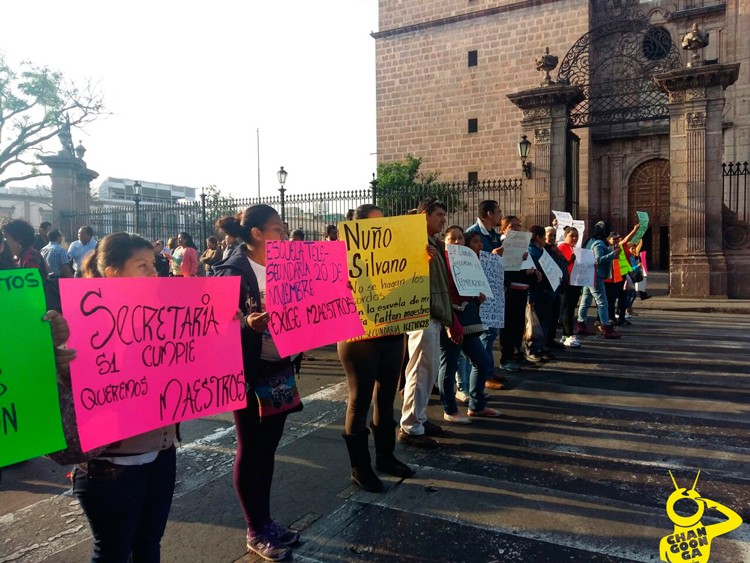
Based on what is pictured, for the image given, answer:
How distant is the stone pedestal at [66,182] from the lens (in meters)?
22.1

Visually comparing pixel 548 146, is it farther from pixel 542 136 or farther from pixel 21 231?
pixel 21 231

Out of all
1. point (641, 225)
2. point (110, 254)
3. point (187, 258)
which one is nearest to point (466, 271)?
point (110, 254)

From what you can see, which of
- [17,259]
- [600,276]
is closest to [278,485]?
[17,259]

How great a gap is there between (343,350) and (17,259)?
14.3ft

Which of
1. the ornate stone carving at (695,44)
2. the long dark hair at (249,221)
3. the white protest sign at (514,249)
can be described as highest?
the ornate stone carving at (695,44)

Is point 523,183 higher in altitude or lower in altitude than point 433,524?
higher

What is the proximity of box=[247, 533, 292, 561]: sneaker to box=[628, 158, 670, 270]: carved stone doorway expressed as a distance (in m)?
23.9

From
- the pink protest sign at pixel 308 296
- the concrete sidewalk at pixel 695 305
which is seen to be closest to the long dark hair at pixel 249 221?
the pink protest sign at pixel 308 296

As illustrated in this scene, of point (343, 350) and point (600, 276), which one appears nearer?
point (343, 350)

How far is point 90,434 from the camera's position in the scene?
2.10 metres

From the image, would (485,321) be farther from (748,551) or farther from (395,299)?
(748,551)

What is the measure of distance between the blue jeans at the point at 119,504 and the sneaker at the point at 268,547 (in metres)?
0.89

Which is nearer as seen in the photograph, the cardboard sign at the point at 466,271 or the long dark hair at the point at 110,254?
the long dark hair at the point at 110,254

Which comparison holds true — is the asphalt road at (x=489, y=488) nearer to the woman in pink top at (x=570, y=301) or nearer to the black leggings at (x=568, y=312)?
the woman in pink top at (x=570, y=301)
